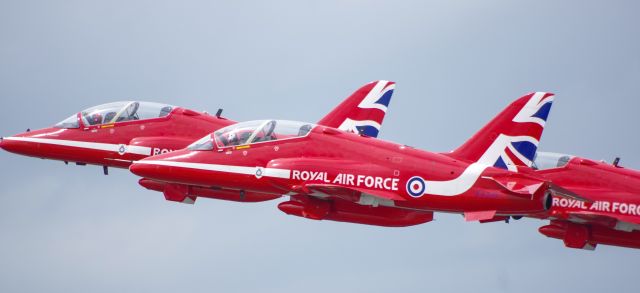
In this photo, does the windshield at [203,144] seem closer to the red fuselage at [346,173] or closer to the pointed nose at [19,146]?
the red fuselage at [346,173]

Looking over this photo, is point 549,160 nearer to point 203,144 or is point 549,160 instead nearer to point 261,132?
point 261,132

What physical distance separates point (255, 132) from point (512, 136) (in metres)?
10.3

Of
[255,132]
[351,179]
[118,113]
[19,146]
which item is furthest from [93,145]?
[351,179]

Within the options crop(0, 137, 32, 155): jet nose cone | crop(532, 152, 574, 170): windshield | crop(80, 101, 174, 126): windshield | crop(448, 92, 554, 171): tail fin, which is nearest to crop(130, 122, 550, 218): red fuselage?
crop(448, 92, 554, 171): tail fin

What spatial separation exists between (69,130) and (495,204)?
21884mm

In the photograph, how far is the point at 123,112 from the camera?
3356 inches

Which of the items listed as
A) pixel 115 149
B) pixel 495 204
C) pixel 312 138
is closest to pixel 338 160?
pixel 312 138

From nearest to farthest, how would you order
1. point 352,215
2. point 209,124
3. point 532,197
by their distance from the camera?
point 532,197 < point 352,215 < point 209,124

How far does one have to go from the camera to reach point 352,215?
7738 cm

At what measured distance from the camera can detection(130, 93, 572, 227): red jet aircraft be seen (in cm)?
7344

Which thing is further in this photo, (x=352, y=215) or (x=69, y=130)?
(x=69, y=130)

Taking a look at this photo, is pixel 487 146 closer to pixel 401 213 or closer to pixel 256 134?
pixel 401 213

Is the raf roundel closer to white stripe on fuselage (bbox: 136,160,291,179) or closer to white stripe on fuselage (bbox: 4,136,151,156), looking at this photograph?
white stripe on fuselage (bbox: 136,160,291,179)

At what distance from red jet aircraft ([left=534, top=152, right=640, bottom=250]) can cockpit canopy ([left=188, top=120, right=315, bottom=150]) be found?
11236 millimetres
